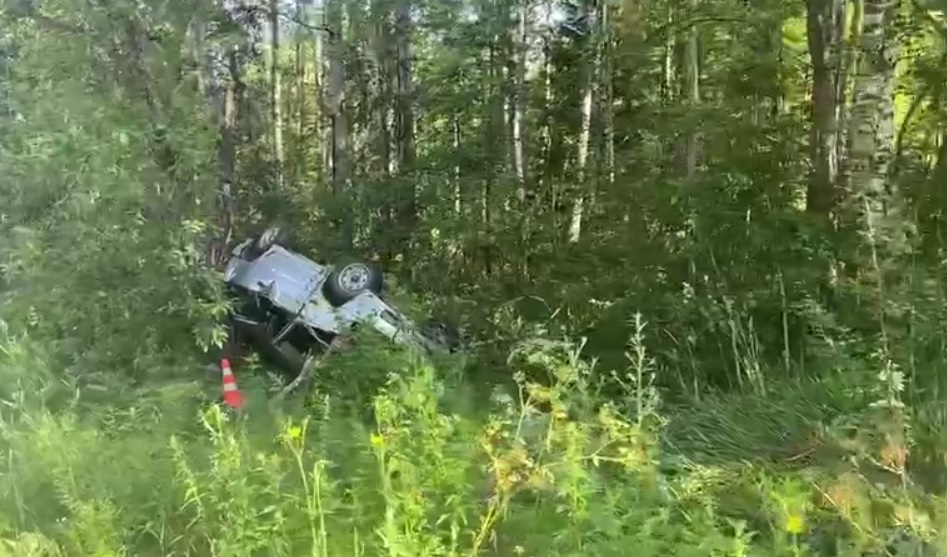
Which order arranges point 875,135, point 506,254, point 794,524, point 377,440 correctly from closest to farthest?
1. point 794,524
2. point 377,440
3. point 875,135
4. point 506,254

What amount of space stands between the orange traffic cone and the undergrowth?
1.4 inches

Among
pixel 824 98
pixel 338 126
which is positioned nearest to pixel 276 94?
pixel 338 126

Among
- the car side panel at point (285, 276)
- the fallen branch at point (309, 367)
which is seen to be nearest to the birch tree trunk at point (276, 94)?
the car side panel at point (285, 276)

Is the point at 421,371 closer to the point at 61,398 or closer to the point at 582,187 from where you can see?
the point at 582,187

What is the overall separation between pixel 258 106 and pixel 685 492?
0.80m

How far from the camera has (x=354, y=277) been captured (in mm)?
1492

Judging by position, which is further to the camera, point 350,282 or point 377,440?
point 350,282

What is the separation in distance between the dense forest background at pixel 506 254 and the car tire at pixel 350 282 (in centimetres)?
2

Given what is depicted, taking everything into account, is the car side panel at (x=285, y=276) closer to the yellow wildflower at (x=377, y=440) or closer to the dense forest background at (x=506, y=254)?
the dense forest background at (x=506, y=254)

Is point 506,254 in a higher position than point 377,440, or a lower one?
higher

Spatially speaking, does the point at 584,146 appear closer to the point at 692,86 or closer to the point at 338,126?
the point at 692,86

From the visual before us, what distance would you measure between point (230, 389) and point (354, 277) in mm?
242

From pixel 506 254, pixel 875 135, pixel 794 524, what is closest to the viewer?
pixel 794 524

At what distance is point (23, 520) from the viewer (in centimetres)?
133
